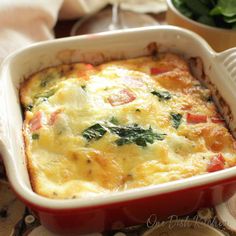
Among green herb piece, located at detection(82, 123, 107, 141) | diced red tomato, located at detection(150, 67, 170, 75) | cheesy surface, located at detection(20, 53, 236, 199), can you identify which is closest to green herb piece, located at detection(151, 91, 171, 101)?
cheesy surface, located at detection(20, 53, 236, 199)

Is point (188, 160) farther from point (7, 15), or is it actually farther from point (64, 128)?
point (7, 15)

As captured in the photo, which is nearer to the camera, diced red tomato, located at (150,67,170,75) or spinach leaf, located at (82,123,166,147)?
spinach leaf, located at (82,123,166,147)

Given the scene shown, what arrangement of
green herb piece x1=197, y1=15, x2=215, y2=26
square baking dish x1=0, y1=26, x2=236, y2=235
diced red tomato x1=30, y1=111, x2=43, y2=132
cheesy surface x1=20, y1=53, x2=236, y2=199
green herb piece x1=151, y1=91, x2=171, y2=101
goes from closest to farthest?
square baking dish x1=0, y1=26, x2=236, y2=235
cheesy surface x1=20, y1=53, x2=236, y2=199
diced red tomato x1=30, y1=111, x2=43, y2=132
green herb piece x1=151, y1=91, x2=171, y2=101
green herb piece x1=197, y1=15, x2=215, y2=26

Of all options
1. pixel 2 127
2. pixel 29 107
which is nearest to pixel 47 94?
pixel 29 107

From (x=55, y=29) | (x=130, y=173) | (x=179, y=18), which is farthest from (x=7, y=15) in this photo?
(x=130, y=173)

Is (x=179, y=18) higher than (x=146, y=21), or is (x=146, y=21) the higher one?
(x=179, y=18)

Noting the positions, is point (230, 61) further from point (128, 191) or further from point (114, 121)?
point (128, 191)

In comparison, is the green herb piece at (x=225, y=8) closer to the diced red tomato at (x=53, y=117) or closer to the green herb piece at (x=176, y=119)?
the green herb piece at (x=176, y=119)

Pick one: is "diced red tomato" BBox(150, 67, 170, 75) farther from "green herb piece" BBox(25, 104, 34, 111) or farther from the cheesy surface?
"green herb piece" BBox(25, 104, 34, 111)
